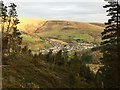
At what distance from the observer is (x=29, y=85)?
26625 millimetres

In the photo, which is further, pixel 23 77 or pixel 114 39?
pixel 114 39

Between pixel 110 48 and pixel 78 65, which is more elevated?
pixel 110 48

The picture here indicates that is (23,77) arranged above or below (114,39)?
below

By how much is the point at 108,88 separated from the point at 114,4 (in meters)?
11.2

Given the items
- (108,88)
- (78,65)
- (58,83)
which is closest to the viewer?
(58,83)

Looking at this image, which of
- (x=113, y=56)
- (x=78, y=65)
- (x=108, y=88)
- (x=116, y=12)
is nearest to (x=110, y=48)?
(x=113, y=56)

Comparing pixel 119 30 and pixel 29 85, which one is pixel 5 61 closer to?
pixel 29 85

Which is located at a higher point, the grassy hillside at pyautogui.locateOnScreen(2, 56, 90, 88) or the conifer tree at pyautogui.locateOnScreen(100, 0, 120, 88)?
the conifer tree at pyautogui.locateOnScreen(100, 0, 120, 88)

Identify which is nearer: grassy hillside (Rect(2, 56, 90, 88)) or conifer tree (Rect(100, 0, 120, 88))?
grassy hillside (Rect(2, 56, 90, 88))

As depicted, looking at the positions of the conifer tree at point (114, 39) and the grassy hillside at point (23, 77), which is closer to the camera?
the grassy hillside at point (23, 77)

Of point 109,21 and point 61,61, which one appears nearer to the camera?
point 109,21

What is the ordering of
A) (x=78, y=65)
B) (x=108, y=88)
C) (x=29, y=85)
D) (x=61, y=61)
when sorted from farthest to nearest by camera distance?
(x=78, y=65), (x=61, y=61), (x=108, y=88), (x=29, y=85)

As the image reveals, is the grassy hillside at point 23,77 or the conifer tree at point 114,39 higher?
the conifer tree at point 114,39

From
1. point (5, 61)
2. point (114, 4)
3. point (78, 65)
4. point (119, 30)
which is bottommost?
point (78, 65)
